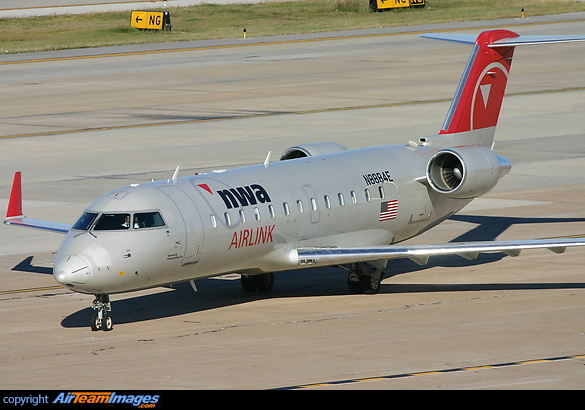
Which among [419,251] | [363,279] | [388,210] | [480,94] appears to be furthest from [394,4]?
[419,251]

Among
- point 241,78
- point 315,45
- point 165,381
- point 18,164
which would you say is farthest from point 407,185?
point 315,45

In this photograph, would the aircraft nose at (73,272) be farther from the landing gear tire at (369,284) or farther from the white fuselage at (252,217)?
the landing gear tire at (369,284)

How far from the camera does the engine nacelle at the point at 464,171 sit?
27.0m

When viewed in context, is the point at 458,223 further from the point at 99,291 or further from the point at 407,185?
the point at 99,291

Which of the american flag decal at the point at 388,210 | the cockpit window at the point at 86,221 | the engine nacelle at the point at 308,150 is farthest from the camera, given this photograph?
the engine nacelle at the point at 308,150

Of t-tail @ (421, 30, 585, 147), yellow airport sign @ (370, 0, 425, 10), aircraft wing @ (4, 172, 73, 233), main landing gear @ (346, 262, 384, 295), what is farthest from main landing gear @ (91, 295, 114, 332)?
yellow airport sign @ (370, 0, 425, 10)

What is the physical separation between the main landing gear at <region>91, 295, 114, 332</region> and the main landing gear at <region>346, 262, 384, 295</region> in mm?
5861

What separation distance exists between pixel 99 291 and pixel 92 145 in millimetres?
27215

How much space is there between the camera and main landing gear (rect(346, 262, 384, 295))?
2553cm

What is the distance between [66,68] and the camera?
71.5m

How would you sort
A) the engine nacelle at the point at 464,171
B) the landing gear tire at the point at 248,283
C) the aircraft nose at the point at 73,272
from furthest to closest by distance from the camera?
the engine nacelle at the point at 464,171 < the landing gear tire at the point at 248,283 < the aircraft nose at the point at 73,272

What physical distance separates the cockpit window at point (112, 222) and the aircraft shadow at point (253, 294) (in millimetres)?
2250

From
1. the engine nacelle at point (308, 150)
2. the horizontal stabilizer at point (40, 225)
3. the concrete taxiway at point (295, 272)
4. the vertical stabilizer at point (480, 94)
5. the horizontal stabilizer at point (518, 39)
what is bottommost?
the concrete taxiway at point (295, 272)

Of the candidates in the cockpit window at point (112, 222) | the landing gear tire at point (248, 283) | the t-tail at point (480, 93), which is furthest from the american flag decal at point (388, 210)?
the cockpit window at point (112, 222)
